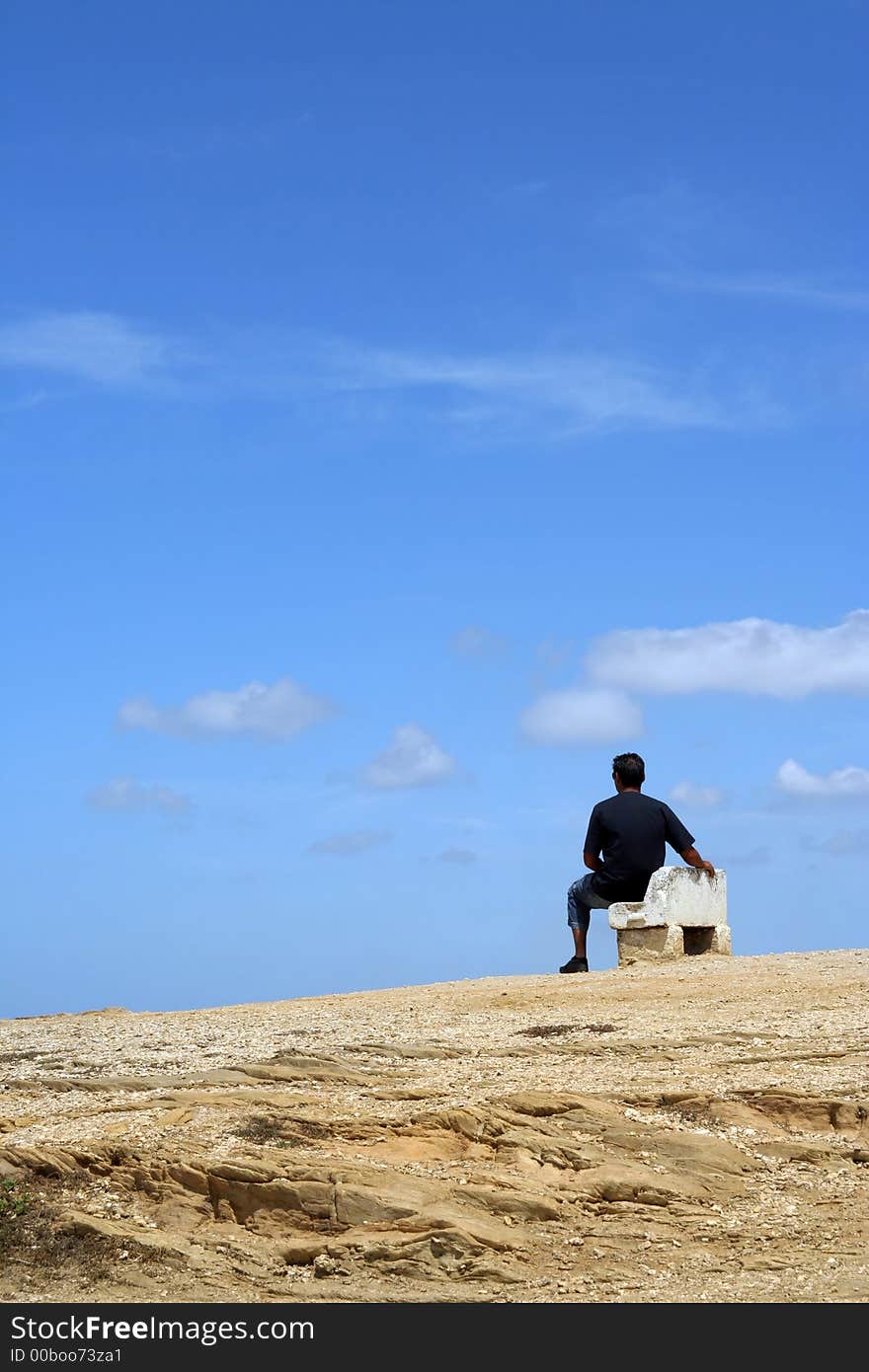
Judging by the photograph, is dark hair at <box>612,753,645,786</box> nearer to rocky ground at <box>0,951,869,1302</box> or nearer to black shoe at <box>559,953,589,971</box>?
black shoe at <box>559,953,589,971</box>

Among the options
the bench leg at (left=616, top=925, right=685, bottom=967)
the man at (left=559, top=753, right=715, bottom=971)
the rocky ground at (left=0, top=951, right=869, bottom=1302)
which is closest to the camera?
the rocky ground at (left=0, top=951, right=869, bottom=1302)

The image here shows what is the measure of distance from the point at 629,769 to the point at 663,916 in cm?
185

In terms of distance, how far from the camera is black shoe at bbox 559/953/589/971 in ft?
55.6

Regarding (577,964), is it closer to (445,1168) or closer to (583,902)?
(583,902)

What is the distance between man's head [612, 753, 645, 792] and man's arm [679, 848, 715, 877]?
0.94m

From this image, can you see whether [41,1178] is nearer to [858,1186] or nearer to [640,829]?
[858,1186]

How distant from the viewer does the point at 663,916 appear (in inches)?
662

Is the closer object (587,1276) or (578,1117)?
(587,1276)

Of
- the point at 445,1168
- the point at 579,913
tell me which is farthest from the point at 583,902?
the point at 445,1168

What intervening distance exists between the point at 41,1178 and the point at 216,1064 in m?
2.41

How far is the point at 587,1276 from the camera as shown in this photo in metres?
7.92

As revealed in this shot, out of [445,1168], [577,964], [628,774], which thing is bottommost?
[445,1168]

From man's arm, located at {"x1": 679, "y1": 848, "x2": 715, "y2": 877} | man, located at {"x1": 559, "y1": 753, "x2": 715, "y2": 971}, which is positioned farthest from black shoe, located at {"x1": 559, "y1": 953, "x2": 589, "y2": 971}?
man's arm, located at {"x1": 679, "y1": 848, "x2": 715, "y2": 877}
